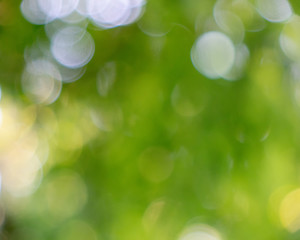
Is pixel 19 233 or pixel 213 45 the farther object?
pixel 19 233

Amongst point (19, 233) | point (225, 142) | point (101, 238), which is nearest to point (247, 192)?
point (225, 142)

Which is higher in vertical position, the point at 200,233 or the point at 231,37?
the point at 231,37

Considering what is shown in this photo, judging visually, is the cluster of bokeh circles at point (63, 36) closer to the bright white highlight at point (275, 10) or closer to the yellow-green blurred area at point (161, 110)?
the yellow-green blurred area at point (161, 110)

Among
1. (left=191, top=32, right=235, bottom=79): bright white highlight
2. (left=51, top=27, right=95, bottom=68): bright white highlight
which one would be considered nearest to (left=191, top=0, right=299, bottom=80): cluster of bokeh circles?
(left=191, top=32, right=235, bottom=79): bright white highlight

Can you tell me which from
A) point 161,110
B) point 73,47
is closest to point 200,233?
point 161,110

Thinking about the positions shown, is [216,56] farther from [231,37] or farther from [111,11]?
[111,11]

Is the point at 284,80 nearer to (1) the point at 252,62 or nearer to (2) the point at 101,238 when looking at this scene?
(1) the point at 252,62
